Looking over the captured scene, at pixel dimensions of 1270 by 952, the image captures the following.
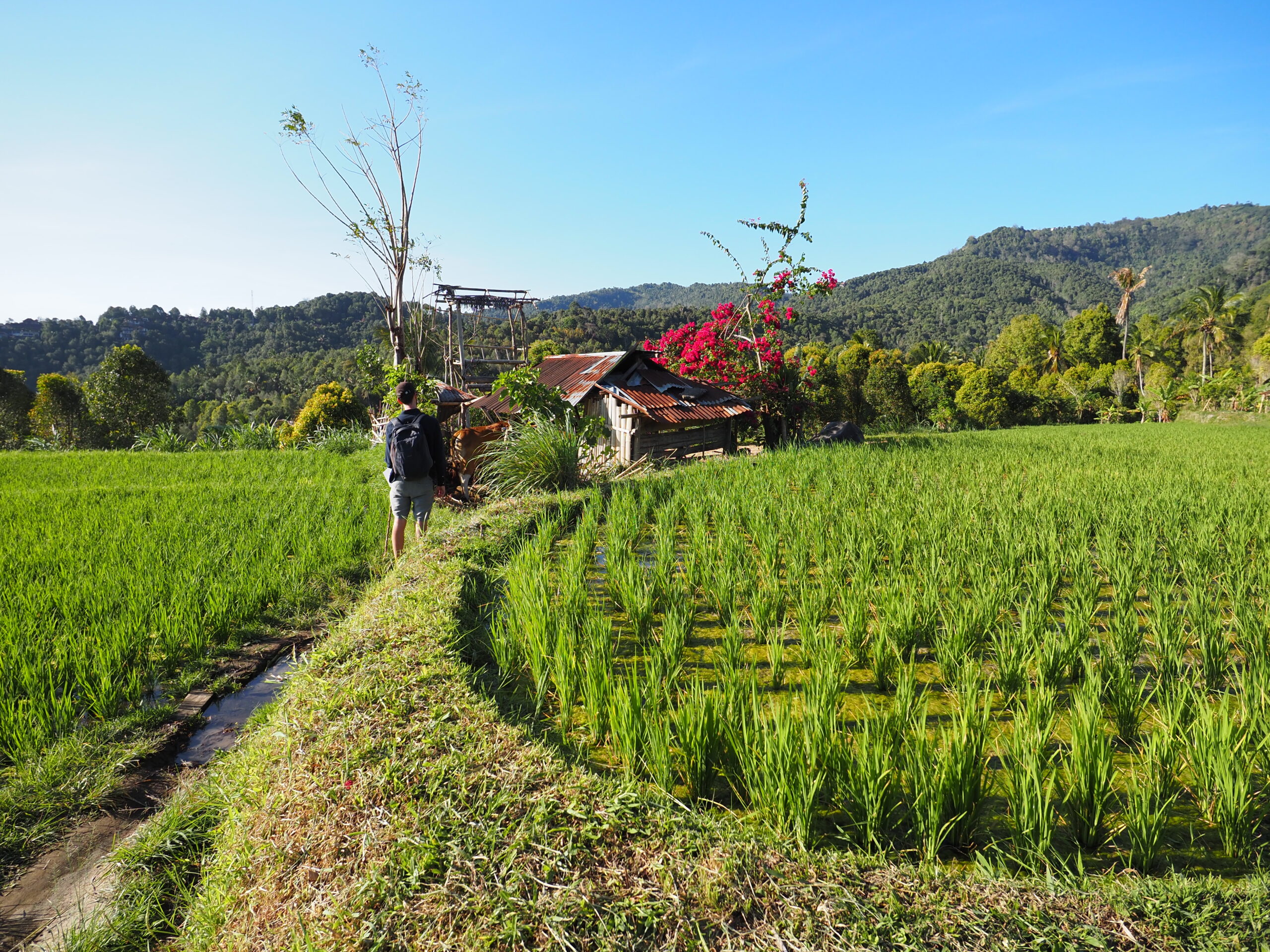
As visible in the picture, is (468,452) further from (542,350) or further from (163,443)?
(542,350)

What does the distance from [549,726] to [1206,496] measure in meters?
6.86

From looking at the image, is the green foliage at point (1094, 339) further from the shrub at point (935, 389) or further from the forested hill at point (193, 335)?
the forested hill at point (193, 335)

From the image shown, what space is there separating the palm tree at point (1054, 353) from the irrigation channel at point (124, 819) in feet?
139

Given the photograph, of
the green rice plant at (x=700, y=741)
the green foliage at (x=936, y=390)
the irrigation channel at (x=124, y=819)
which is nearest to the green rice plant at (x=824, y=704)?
the green rice plant at (x=700, y=741)

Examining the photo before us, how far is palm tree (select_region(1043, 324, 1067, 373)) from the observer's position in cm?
3672

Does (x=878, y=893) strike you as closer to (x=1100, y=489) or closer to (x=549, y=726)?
(x=549, y=726)

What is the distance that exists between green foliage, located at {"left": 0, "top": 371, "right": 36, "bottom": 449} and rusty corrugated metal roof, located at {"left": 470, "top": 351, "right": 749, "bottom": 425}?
69.3 feet

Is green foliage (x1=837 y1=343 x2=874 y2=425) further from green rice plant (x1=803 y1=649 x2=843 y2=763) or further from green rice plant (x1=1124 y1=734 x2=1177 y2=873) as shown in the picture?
green rice plant (x1=1124 y1=734 x2=1177 y2=873)

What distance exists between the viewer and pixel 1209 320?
34812 millimetres

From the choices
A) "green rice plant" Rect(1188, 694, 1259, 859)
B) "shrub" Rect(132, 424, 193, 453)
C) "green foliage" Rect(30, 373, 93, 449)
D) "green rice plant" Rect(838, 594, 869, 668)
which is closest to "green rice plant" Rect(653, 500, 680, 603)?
"green rice plant" Rect(838, 594, 869, 668)

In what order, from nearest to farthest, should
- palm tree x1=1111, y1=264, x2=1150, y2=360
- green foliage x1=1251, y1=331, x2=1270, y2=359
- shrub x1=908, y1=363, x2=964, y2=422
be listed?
shrub x1=908, y1=363, x2=964, y2=422 → green foliage x1=1251, y1=331, x2=1270, y2=359 → palm tree x1=1111, y1=264, x2=1150, y2=360

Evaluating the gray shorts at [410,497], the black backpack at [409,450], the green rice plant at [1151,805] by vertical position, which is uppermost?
the black backpack at [409,450]

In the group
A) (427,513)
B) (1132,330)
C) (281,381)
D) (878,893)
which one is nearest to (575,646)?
(878,893)

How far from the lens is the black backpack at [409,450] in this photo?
5.36m
